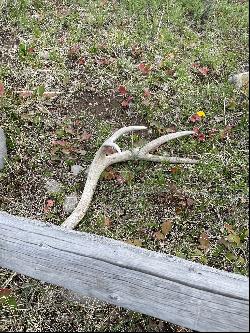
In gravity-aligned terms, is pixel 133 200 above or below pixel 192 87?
below

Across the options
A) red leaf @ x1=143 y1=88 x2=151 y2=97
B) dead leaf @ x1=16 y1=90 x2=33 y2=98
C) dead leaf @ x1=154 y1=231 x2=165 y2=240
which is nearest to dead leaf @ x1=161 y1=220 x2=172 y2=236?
dead leaf @ x1=154 y1=231 x2=165 y2=240

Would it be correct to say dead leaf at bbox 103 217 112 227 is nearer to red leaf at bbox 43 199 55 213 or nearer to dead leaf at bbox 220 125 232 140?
red leaf at bbox 43 199 55 213

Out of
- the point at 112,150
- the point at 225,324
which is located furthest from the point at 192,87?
the point at 225,324

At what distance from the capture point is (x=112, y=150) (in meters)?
5.78

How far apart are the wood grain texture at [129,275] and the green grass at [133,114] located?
2.84 feet

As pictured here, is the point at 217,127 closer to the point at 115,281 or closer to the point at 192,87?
the point at 192,87

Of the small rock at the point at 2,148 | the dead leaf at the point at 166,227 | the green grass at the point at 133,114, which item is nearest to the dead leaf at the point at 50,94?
the green grass at the point at 133,114

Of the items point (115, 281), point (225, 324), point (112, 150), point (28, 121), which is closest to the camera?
point (225, 324)

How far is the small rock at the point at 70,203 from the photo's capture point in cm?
536

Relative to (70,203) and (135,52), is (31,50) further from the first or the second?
(70,203)

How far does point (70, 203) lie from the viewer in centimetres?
541

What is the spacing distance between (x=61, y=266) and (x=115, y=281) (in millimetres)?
390

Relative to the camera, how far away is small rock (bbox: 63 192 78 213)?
5.36 m

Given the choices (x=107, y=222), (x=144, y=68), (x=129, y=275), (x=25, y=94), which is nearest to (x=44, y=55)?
(x=25, y=94)
